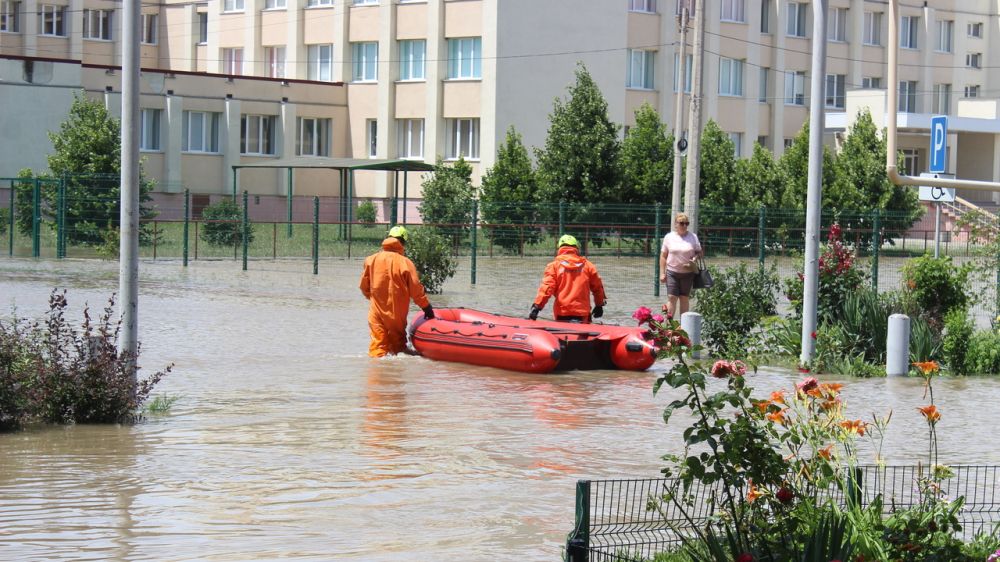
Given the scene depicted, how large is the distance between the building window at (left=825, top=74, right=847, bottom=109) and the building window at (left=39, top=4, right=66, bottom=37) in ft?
108

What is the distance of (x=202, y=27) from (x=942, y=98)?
110 feet

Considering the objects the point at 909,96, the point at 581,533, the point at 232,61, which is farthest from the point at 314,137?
the point at 581,533

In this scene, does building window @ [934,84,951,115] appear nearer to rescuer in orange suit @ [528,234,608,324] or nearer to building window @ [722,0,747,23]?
building window @ [722,0,747,23]

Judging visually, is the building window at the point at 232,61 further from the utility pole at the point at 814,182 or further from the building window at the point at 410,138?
the utility pole at the point at 814,182

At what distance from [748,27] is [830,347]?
1616 inches

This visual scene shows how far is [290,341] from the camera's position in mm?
18344

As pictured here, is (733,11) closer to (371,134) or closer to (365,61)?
(365,61)

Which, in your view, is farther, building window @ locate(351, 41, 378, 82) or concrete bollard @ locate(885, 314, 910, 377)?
building window @ locate(351, 41, 378, 82)

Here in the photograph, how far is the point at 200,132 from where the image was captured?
51062 mm

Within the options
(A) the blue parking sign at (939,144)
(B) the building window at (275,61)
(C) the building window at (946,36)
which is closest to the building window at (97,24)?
(B) the building window at (275,61)

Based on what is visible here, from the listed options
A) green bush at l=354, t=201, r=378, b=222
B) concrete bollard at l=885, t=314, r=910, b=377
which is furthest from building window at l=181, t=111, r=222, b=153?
concrete bollard at l=885, t=314, r=910, b=377

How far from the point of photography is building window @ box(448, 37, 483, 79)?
160 feet

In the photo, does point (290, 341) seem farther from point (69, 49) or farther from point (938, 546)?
point (69, 49)

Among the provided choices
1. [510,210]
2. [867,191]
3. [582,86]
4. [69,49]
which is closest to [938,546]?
[510,210]
